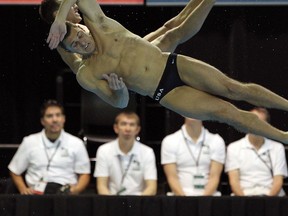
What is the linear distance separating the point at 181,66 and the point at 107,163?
7.19ft

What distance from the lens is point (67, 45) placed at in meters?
6.42

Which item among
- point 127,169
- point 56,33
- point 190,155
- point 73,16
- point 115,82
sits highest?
point 73,16

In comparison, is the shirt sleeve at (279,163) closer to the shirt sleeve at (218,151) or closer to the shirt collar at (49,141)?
the shirt sleeve at (218,151)

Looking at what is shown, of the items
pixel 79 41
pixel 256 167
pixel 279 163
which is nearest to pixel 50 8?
pixel 79 41

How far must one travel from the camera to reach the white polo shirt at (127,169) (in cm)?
860

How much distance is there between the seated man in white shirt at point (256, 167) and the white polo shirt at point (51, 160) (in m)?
1.28

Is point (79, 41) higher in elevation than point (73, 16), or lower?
A: lower

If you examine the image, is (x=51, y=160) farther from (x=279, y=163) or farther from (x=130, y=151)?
(x=279, y=163)

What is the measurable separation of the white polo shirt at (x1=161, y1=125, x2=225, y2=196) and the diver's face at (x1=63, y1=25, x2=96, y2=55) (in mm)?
2336

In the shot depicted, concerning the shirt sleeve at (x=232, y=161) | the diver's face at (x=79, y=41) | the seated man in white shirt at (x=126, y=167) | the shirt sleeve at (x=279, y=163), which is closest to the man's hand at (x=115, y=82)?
the diver's face at (x=79, y=41)

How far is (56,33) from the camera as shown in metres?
6.06

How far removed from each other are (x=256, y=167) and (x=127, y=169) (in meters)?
1.12

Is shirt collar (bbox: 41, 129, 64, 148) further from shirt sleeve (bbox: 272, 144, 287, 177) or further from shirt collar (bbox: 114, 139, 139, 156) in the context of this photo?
shirt sleeve (bbox: 272, 144, 287, 177)

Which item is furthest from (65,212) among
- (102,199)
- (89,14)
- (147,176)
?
(89,14)
